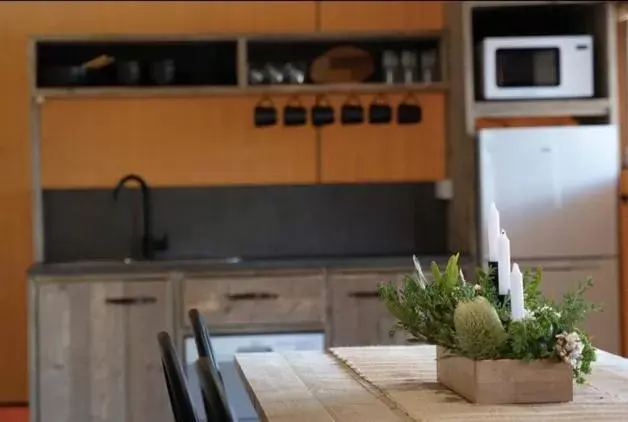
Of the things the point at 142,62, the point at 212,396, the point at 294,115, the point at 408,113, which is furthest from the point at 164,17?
the point at 212,396

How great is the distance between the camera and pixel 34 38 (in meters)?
4.77

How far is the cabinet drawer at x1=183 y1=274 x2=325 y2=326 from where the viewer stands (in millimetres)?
4484

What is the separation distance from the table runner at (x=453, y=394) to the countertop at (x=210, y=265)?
159cm

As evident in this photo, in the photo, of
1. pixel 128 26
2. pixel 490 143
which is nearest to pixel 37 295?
pixel 128 26

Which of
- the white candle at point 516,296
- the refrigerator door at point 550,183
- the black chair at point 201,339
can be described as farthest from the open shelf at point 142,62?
the white candle at point 516,296

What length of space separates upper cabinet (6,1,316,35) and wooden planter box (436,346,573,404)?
3.21 m

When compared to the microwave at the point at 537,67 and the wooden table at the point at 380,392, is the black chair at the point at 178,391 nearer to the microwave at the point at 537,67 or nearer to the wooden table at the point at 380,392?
the wooden table at the point at 380,392

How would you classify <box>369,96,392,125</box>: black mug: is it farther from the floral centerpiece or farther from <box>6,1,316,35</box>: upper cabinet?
the floral centerpiece

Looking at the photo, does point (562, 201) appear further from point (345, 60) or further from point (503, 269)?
point (503, 269)

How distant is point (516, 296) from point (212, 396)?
755mm

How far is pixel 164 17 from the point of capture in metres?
5.14

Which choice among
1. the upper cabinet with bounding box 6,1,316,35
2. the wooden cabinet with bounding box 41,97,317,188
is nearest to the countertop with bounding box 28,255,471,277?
the wooden cabinet with bounding box 41,97,317,188

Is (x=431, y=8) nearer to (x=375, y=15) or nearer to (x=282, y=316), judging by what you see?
(x=375, y=15)

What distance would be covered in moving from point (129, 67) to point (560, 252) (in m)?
2.24
